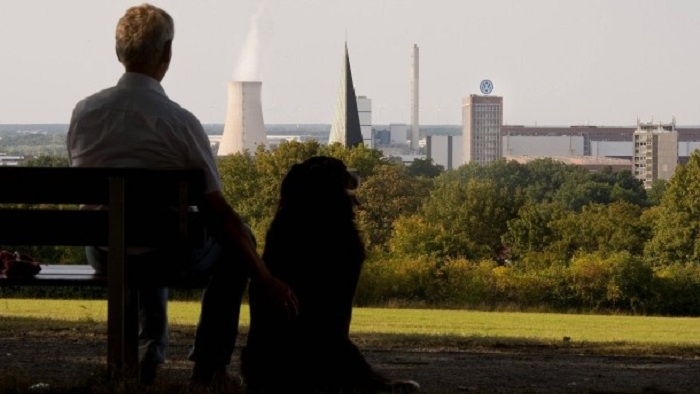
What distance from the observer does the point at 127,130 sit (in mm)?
4941

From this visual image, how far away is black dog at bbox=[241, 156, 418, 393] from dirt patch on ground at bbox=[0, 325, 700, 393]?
49 centimetres

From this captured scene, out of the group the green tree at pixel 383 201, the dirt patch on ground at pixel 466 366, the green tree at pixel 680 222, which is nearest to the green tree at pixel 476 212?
the green tree at pixel 383 201

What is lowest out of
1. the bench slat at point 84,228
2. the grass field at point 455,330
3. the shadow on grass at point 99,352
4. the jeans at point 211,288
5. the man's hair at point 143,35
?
the grass field at point 455,330

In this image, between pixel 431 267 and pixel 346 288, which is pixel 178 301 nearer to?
pixel 431 267

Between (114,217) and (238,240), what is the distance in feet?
1.47

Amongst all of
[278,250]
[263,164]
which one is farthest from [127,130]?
[263,164]

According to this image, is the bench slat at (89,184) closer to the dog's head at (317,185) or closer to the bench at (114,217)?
the bench at (114,217)

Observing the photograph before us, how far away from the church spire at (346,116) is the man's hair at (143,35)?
17005 centimetres

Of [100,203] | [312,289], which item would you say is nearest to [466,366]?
[312,289]

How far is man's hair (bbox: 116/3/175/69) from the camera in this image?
15.9 ft

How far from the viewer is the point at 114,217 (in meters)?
4.87

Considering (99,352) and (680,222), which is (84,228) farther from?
(680,222)

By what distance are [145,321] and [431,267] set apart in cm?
3719

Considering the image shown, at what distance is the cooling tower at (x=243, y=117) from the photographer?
4884 inches
